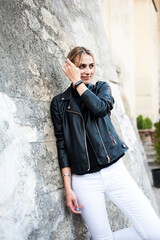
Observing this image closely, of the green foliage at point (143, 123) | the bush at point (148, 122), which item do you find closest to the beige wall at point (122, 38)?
the green foliage at point (143, 123)

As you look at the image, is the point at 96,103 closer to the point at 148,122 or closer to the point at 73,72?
the point at 73,72

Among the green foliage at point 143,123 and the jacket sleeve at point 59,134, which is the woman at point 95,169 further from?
the green foliage at point 143,123

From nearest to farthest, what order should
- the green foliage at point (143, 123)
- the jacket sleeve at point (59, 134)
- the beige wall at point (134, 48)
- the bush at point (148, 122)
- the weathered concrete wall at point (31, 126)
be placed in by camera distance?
the weathered concrete wall at point (31, 126), the jacket sleeve at point (59, 134), the beige wall at point (134, 48), the green foliage at point (143, 123), the bush at point (148, 122)

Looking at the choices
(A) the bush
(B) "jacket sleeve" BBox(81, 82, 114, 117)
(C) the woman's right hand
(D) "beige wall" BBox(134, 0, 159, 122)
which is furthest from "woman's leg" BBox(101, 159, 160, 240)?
(D) "beige wall" BBox(134, 0, 159, 122)

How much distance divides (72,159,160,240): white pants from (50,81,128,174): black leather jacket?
0.30 ft

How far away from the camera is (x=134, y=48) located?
11914 millimetres

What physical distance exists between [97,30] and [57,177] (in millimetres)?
2272

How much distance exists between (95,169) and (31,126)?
1.79 feet

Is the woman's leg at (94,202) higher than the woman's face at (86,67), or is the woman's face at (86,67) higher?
the woman's face at (86,67)

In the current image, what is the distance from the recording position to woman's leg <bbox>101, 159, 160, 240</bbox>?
188 cm

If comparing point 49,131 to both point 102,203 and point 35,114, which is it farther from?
point 102,203

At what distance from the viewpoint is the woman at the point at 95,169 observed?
1917 mm

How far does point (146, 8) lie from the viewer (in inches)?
446

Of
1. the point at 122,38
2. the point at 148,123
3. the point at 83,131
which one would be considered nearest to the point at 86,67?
the point at 83,131
